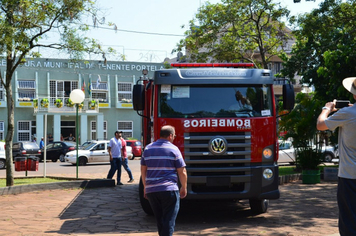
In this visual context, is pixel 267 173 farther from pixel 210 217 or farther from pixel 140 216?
pixel 140 216

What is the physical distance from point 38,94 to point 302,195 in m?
35.9

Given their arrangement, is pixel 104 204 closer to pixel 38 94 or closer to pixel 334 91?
pixel 334 91

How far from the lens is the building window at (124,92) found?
4875 cm

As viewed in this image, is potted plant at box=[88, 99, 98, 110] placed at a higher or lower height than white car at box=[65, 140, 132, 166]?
higher

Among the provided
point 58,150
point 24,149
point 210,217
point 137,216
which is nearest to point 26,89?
point 58,150

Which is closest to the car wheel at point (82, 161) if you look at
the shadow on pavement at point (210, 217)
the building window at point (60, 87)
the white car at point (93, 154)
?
the white car at point (93, 154)

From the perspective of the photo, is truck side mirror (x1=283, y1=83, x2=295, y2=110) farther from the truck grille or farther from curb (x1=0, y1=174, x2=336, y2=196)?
curb (x1=0, y1=174, x2=336, y2=196)

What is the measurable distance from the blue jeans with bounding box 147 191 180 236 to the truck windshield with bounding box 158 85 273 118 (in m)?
2.98

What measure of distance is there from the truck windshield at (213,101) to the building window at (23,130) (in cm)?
3844

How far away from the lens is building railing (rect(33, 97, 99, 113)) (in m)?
44.7

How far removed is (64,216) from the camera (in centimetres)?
1001

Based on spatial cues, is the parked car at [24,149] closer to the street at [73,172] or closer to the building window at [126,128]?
the street at [73,172]

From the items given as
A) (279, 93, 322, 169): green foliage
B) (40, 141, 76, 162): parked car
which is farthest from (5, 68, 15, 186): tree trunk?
(40, 141, 76, 162): parked car

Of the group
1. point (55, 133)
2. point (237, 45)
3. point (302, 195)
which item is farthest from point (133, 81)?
point (302, 195)
